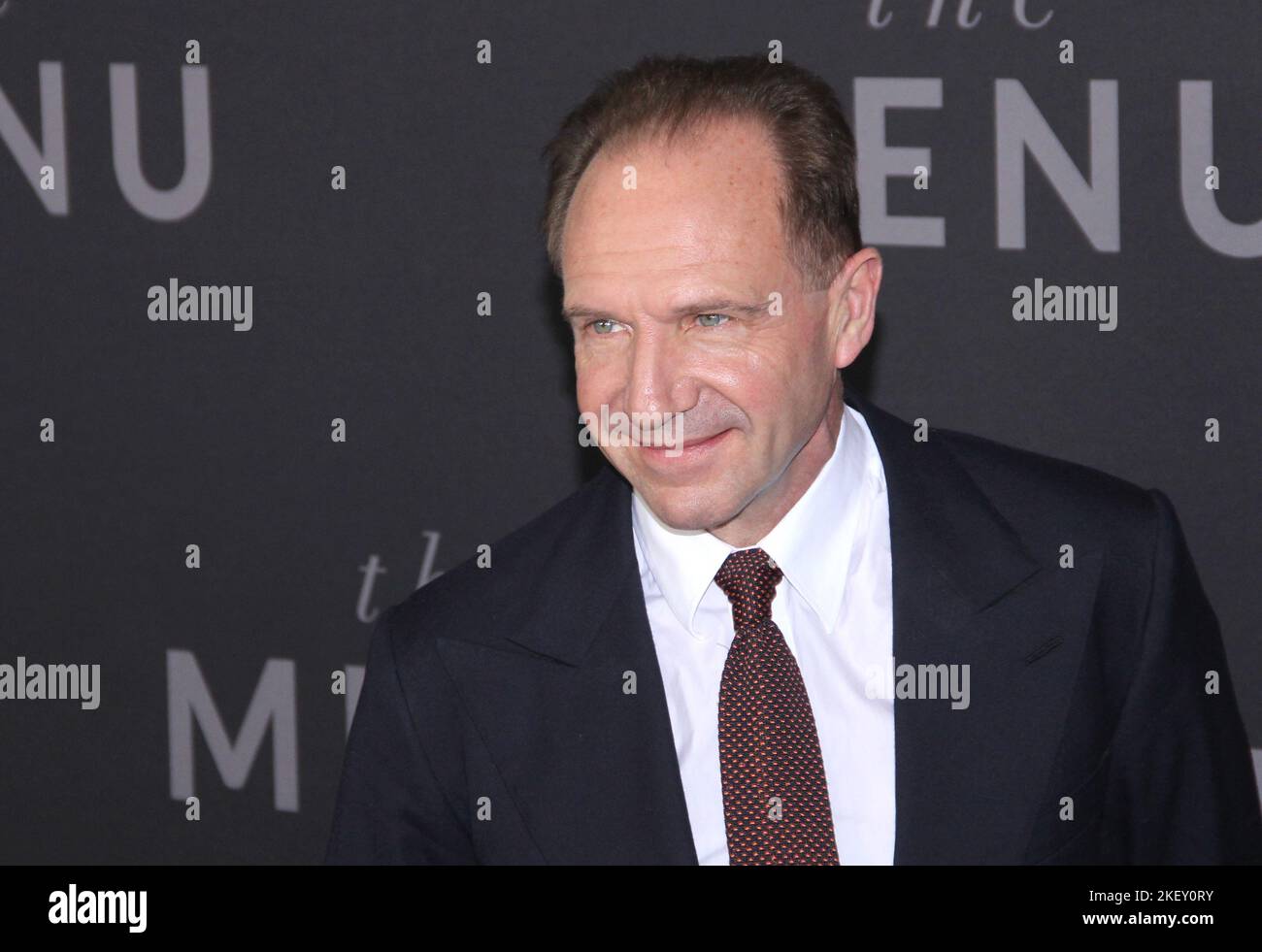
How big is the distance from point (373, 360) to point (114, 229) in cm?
65

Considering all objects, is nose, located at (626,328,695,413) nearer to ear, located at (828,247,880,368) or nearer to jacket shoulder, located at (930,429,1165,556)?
ear, located at (828,247,880,368)

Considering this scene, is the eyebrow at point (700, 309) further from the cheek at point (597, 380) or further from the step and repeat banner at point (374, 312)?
the step and repeat banner at point (374, 312)

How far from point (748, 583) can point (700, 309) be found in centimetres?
40

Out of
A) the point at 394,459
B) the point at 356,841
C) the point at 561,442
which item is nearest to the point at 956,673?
the point at 356,841

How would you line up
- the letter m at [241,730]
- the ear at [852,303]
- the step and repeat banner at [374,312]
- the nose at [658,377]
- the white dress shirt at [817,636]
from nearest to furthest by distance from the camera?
the nose at [658,377], the white dress shirt at [817,636], the ear at [852,303], the step and repeat banner at [374,312], the letter m at [241,730]

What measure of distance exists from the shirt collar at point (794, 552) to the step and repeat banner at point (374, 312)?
105cm

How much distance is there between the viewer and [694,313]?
206cm

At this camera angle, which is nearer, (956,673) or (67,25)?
(956,673)

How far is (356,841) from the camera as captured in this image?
2180 mm

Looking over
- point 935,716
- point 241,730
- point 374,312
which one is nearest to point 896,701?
point 935,716

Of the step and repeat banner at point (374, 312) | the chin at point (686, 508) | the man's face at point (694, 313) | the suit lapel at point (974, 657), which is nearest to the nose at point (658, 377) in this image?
the man's face at point (694, 313)

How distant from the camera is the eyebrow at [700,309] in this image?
80.4 inches
